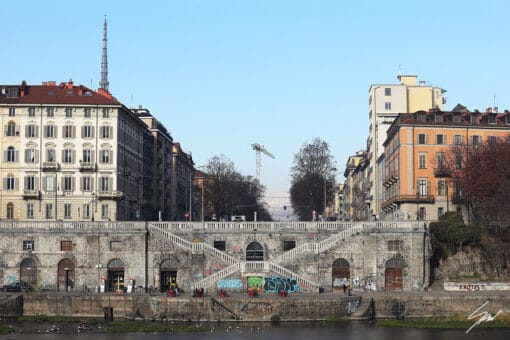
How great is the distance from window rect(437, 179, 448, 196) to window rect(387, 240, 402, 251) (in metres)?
20.6

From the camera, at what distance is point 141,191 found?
133500mm

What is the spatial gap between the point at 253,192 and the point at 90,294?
9242 centimetres

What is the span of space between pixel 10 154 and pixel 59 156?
5.56 metres

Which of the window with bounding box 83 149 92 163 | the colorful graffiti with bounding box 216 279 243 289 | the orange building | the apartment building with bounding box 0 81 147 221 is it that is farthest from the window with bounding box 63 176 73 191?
the orange building

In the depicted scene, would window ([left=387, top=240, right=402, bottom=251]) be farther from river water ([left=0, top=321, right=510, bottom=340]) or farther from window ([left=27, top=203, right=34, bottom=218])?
window ([left=27, top=203, right=34, bottom=218])

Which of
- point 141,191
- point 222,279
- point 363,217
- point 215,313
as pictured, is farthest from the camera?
point 363,217

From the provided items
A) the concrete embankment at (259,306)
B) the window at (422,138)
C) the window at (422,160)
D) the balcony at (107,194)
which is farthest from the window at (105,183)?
the window at (422,138)

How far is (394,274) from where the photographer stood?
3676 inches

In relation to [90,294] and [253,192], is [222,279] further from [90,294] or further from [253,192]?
[253,192]

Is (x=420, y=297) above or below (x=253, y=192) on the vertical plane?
below

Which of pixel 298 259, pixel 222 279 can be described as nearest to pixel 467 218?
pixel 298 259

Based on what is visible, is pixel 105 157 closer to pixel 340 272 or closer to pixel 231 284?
pixel 231 284

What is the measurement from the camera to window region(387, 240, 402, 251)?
93.3 meters
